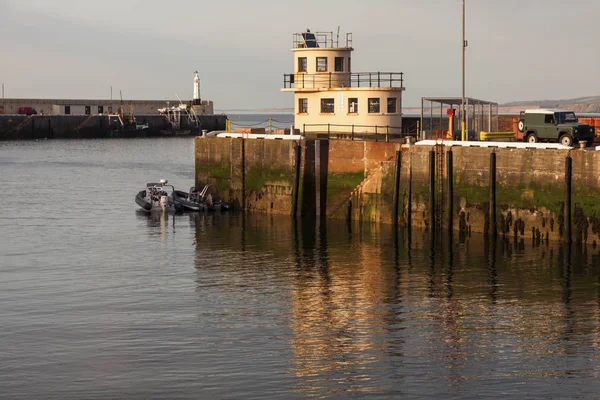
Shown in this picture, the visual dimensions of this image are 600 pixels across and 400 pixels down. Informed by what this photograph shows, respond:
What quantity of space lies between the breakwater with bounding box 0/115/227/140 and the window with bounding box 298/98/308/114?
344 ft

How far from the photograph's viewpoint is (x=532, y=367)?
2919 cm

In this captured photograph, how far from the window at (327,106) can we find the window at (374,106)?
8.68ft

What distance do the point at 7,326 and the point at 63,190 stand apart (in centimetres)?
4788

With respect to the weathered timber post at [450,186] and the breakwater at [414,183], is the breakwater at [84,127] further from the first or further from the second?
the weathered timber post at [450,186]

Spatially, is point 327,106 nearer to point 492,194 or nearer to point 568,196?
point 492,194

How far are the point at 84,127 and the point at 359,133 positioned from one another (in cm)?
11305

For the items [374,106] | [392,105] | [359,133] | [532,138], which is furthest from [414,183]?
[392,105]

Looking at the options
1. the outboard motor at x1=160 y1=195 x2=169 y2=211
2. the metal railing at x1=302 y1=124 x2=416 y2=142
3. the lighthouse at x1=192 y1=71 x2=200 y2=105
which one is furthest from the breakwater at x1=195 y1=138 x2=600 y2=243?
the lighthouse at x1=192 y1=71 x2=200 y2=105

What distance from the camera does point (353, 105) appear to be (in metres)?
62.2

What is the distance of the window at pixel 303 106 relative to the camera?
64875mm

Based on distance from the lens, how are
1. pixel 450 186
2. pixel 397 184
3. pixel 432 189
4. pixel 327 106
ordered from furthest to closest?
pixel 327 106 < pixel 397 184 < pixel 432 189 < pixel 450 186

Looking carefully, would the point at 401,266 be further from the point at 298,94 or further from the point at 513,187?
the point at 298,94

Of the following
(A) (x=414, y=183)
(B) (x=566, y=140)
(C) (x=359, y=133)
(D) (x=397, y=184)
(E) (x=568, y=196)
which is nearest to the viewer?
(E) (x=568, y=196)

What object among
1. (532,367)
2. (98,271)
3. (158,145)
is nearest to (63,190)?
(98,271)
